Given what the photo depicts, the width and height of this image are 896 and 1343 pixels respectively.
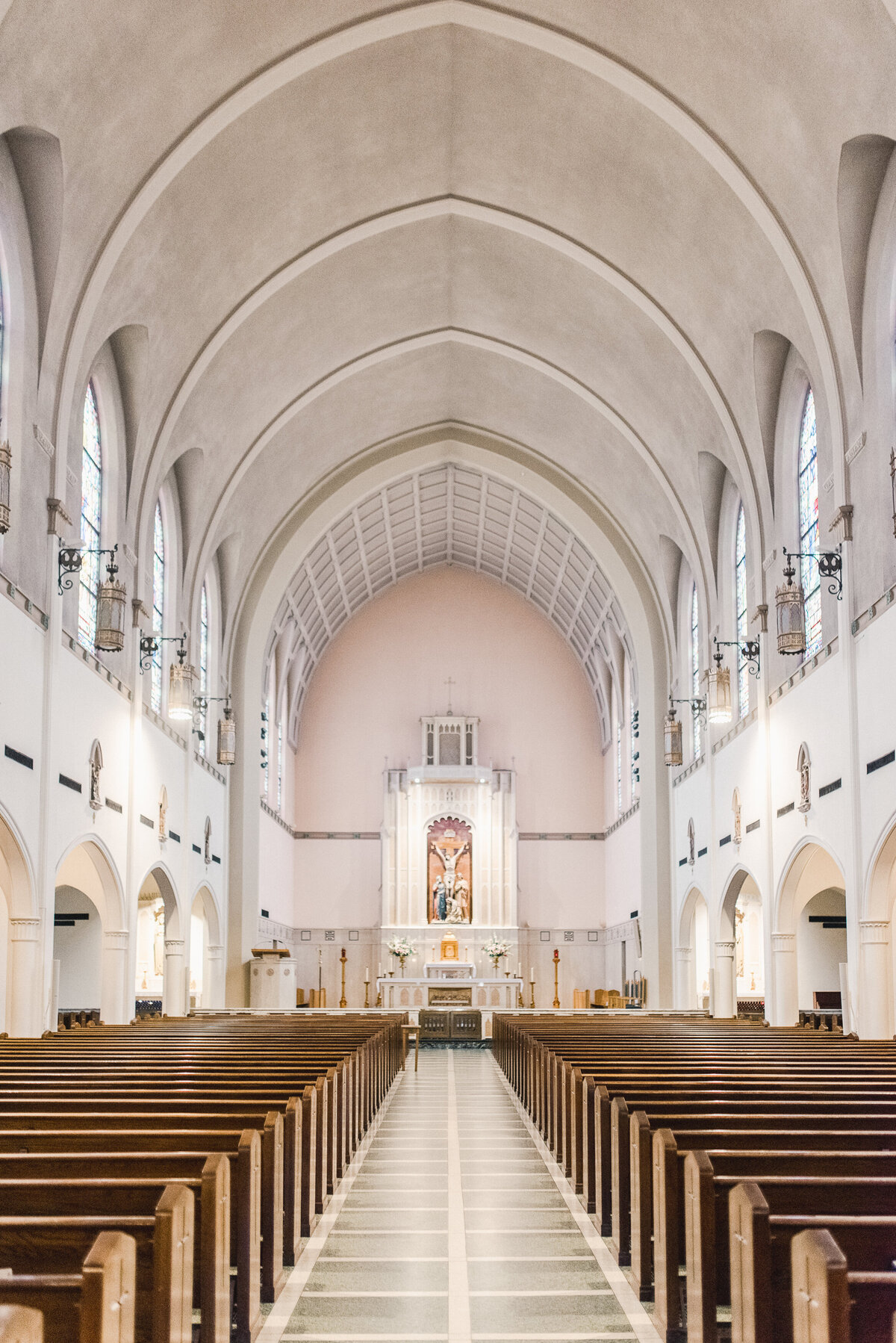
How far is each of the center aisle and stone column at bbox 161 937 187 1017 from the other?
12.7 meters

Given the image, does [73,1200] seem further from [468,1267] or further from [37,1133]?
[468,1267]

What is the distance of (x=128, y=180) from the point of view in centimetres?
1483

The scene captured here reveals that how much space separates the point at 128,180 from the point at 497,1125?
11.2 metres

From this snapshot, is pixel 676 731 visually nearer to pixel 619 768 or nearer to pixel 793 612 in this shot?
pixel 793 612

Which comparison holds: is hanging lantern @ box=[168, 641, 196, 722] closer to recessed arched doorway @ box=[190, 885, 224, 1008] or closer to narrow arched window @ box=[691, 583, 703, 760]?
recessed arched doorway @ box=[190, 885, 224, 1008]

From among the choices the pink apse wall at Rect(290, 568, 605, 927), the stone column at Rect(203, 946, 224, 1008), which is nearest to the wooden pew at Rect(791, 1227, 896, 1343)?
the stone column at Rect(203, 946, 224, 1008)

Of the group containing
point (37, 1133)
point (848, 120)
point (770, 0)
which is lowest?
point (37, 1133)

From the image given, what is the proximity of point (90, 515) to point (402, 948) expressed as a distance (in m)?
15.6

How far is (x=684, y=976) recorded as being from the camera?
25.5 metres

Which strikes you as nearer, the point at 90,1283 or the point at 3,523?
the point at 90,1283

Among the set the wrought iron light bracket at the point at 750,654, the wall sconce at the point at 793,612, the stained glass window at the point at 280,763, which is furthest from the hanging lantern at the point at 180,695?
the stained glass window at the point at 280,763

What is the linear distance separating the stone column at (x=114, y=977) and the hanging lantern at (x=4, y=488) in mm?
9553

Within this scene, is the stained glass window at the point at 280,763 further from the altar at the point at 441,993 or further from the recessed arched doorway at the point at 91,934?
the recessed arched doorway at the point at 91,934

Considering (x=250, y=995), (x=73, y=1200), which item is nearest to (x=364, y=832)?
(x=250, y=995)
